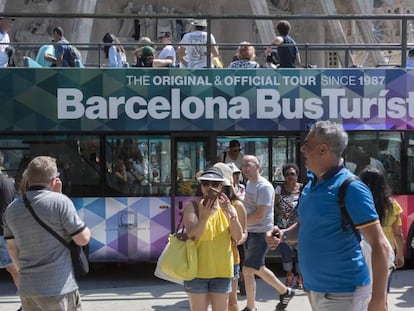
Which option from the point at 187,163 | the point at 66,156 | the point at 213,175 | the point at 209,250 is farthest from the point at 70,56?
the point at 209,250

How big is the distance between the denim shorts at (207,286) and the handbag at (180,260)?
0.25 ft

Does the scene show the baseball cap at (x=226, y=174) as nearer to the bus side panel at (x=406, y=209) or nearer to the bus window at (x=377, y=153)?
the bus window at (x=377, y=153)

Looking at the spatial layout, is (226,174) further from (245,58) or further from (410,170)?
(410,170)

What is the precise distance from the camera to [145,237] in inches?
351

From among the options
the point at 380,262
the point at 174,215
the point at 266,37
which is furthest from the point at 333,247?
the point at 266,37

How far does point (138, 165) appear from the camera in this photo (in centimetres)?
914

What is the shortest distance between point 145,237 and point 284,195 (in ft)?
7.11

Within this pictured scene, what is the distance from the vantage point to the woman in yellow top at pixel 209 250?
196 inches

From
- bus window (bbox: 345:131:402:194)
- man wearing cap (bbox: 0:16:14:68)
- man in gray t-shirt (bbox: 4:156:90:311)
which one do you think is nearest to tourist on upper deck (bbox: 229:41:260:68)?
bus window (bbox: 345:131:402:194)

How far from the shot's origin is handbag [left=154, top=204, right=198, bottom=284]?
491 centimetres

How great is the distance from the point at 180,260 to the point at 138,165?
4.34 metres

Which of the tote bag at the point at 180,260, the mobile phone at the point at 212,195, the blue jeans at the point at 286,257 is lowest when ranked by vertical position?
the blue jeans at the point at 286,257

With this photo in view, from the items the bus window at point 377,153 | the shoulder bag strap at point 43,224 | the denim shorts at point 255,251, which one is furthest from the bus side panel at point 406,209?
the shoulder bag strap at point 43,224

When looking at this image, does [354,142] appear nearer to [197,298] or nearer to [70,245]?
[197,298]
